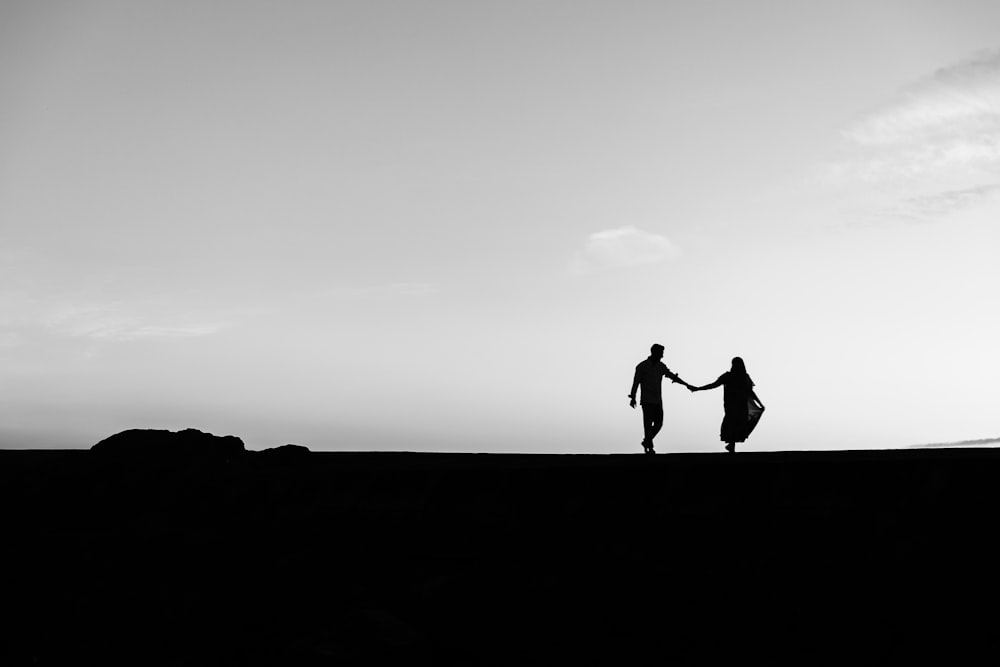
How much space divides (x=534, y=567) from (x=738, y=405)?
5.84m

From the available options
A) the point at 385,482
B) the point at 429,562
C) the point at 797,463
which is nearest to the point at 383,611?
the point at 429,562

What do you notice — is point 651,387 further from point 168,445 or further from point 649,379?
point 168,445

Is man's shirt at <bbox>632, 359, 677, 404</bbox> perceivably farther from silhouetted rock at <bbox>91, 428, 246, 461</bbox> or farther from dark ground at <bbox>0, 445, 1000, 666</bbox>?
silhouetted rock at <bbox>91, 428, 246, 461</bbox>

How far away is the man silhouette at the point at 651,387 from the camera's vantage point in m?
16.1

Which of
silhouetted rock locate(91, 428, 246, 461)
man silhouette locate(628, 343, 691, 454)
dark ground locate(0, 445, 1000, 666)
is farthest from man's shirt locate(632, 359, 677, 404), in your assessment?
silhouetted rock locate(91, 428, 246, 461)

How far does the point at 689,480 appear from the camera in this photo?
38.7ft

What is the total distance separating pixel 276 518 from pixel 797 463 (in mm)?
5992

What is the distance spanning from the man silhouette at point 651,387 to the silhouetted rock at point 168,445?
6.02 metres

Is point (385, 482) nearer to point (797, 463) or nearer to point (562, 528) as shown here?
point (562, 528)

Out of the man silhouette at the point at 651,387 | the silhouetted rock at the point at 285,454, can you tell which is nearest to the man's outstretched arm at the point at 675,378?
the man silhouette at the point at 651,387

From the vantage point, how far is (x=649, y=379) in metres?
16.1

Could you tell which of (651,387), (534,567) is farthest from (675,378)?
(534,567)

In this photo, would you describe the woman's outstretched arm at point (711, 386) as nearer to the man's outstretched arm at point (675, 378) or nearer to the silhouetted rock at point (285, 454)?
the man's outstretched arm at point (675, 378)

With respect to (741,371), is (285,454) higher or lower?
lower
